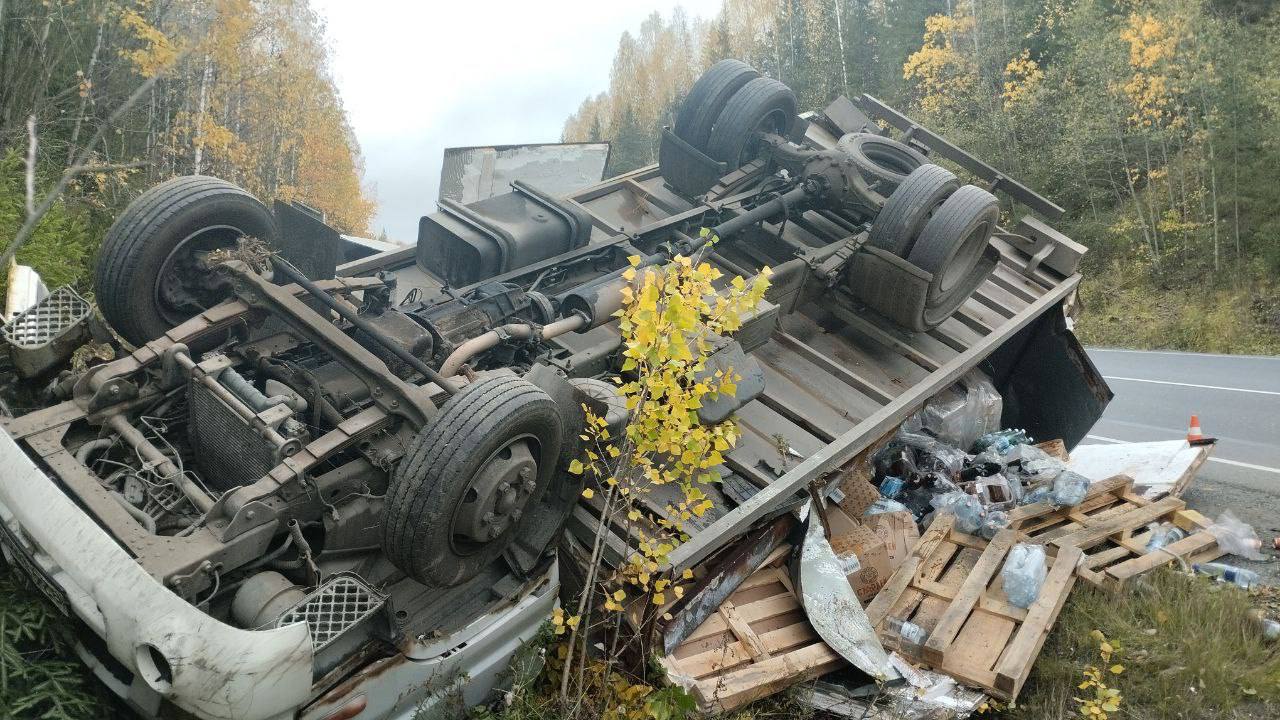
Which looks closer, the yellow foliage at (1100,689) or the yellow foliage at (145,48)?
the yellow foliage at (1100,689)

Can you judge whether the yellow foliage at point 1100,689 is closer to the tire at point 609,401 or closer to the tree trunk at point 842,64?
the tire at point 609,401

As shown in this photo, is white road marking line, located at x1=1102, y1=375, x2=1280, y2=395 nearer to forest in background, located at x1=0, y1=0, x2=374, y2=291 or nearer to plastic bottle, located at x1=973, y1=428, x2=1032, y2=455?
plastic bottle, located at x1=973, y1=428, x2=1032, y2=455

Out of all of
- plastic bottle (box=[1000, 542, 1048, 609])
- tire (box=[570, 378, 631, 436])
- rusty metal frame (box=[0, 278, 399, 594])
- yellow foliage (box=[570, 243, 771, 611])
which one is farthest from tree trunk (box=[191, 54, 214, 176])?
plastic bottle (box=[1000, 542, 1048, 609])

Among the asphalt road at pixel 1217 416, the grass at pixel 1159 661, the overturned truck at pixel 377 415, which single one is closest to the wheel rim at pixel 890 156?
the overturned truck at pixel 377 415

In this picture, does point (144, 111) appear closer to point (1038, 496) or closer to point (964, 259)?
point (964, 259)

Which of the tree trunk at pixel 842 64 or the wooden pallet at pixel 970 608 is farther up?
the tree trunk at pixel 842 64

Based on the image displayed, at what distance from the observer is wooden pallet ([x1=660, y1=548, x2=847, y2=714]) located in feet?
13.0

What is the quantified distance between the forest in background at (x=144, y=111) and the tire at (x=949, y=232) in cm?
408

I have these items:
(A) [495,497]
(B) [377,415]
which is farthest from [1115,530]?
(B) [377,415]

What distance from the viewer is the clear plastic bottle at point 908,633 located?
4.54m

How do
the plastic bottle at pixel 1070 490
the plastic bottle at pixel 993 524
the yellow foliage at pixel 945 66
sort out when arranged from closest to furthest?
the plastic bottle at pixel 993 524 < the plastic bottle at pixel 1070 490 < the yellow foliage at pixel 945 66

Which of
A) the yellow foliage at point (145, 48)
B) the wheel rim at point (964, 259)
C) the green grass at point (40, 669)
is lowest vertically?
the green grass at point (40, 669)

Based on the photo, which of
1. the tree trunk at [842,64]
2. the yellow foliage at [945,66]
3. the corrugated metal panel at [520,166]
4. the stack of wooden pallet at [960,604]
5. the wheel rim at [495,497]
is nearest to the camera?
the wheel rim at [495,497]

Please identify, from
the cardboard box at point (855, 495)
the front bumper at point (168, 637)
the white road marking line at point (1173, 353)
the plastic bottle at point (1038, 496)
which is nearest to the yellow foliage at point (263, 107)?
the cardboard box at point (855, 495)
